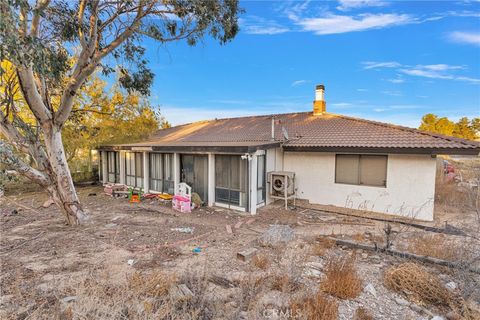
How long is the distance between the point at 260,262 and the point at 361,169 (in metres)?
6.75

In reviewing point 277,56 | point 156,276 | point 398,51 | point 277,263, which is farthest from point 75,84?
point 398,51

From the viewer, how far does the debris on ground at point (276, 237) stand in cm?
618

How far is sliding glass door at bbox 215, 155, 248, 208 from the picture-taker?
9516 millimetres

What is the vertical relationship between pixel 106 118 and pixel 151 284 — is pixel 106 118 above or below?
above

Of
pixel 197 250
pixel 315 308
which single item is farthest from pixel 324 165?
pixel 315 308

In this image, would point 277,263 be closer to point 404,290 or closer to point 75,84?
point 404,290

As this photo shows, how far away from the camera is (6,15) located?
4.15m

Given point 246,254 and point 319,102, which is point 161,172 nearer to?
point 246,254

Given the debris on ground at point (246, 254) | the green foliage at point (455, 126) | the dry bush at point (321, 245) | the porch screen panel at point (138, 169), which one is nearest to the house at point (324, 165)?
the porch screen panel at point (138, 169)

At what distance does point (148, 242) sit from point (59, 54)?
636 centimetres

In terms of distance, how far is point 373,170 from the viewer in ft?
31.2

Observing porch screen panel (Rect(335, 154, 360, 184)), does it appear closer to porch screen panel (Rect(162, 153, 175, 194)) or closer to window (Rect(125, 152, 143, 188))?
porch screen panel (Rect(162, 153, 175, 194))

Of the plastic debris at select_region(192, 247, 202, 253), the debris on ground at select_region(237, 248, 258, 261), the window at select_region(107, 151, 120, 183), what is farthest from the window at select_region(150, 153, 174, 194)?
the debris on ground at select_region(237, 248, 258, 261)

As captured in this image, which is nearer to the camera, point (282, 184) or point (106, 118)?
point (282, 184)
